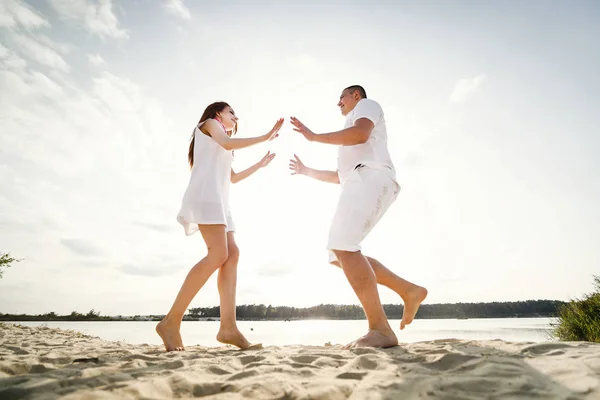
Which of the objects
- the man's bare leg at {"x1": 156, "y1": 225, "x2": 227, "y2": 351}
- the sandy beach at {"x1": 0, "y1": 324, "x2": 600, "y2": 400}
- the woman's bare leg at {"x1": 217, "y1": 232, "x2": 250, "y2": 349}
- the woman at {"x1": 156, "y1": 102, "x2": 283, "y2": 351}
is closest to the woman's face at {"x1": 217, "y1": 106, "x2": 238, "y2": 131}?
the woman at {"x1": 156, "y1": 102, "x2": 283, "y2": 351}

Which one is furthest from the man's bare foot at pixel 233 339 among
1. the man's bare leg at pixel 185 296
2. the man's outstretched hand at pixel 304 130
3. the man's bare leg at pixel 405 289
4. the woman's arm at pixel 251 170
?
the man's outstretched hand at pixel 304 130

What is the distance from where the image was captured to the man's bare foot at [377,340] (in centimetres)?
308

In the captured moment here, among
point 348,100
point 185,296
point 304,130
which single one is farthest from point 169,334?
point 348,100

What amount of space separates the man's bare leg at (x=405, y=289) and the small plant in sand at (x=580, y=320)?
5.74m

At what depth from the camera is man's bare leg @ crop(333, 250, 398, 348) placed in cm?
314

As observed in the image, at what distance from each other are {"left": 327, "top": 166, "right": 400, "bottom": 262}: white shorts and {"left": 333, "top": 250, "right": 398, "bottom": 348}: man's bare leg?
0.44ft

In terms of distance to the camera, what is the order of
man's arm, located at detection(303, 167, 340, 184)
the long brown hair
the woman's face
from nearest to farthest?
the long brown hair → the woman's face → man's arm, located at detection(303, 167, 340, 184)

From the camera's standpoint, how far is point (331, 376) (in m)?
2.02

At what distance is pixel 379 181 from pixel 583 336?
788 centimetres

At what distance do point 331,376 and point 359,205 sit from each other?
1730 millimetres

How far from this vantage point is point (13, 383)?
5.89ft

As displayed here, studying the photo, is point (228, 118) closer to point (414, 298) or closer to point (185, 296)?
point (185, 296)

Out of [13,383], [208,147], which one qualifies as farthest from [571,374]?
[208,147]

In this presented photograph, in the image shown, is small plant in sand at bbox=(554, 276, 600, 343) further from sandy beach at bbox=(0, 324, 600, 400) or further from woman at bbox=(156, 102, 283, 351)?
woman at bbox=(156, 102, 283, 351)
